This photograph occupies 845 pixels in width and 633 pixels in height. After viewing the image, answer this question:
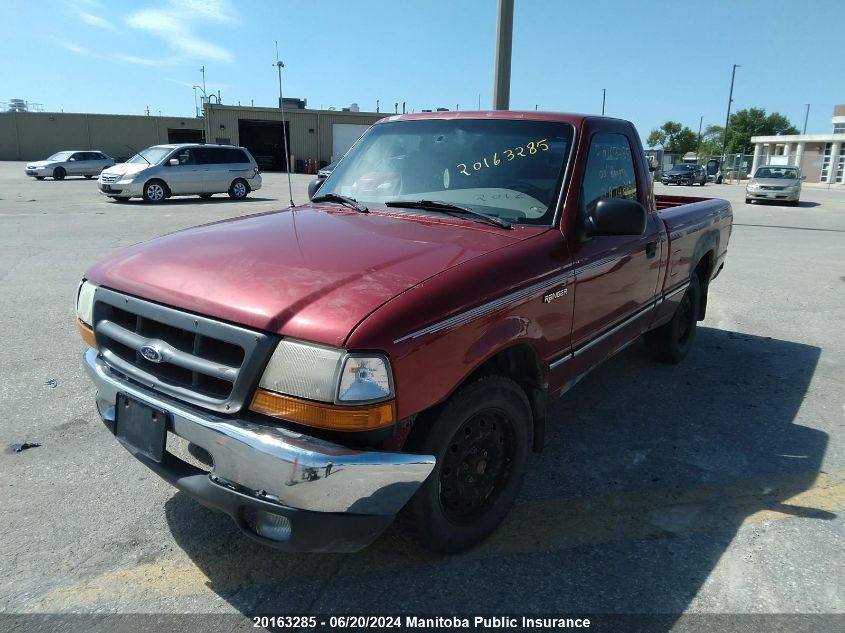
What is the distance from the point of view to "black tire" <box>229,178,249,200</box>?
2043cm

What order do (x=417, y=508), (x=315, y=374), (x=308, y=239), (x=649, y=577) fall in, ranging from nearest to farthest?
(x=315, y=374), (x=417, y=508), (x=649, y=577), (x=308, y=239)

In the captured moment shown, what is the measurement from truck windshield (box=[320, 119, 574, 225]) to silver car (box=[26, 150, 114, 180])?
32.4 m

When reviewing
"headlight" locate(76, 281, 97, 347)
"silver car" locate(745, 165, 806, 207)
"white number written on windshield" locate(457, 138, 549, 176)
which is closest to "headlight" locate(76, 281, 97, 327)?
"headlight" locate(76, 281, 97, 347)

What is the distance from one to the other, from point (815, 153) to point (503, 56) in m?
53.4

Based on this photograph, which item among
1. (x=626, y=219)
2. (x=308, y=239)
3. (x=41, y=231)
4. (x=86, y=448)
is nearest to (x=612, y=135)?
(x=626, y=219)

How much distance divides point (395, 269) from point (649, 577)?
1.69 metres

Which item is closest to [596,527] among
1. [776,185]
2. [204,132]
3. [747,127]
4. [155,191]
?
[155,191]

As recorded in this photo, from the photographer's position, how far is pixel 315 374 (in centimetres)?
214

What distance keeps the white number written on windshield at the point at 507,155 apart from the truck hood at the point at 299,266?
0.45m

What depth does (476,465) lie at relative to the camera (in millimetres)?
2826

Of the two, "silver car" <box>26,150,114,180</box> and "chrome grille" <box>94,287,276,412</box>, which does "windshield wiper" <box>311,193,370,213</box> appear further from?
"silver car" <box>26,150,114,180</box>

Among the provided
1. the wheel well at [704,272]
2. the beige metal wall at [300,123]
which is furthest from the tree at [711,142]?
the wheel well at [704,272]

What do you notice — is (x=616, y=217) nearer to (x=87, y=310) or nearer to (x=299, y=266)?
(x=299, y=266)

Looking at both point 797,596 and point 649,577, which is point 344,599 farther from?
point 797,596
